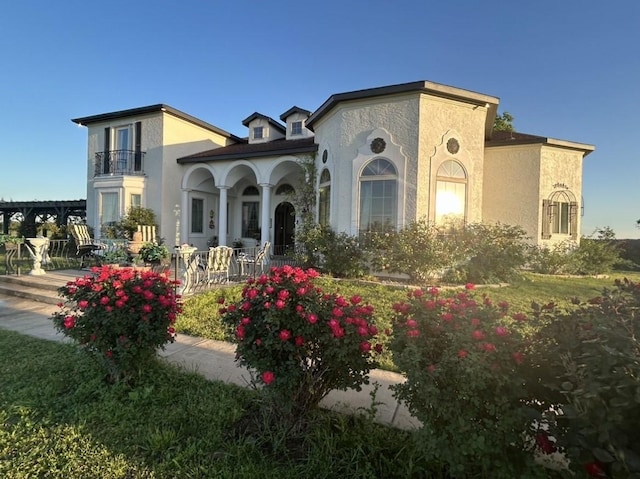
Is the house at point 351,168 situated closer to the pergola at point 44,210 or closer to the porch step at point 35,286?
the pergola at point 44,210

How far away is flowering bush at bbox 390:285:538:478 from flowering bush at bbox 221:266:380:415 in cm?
44

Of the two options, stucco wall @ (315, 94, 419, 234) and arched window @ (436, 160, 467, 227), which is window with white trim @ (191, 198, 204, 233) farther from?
arched window @ (436, 160, 467, 227)

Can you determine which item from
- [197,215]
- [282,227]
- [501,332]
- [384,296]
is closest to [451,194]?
[384,296]

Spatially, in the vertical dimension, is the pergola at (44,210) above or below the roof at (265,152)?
below

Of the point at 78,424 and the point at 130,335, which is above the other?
the point at 130,335

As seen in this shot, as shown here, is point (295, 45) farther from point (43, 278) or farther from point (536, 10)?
point (43, 278)

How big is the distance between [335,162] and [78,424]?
9.67 meters

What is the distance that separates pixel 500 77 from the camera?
12680mm

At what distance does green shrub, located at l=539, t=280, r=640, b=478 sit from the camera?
115 centimetres

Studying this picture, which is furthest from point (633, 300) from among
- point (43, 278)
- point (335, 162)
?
point (43, 278)

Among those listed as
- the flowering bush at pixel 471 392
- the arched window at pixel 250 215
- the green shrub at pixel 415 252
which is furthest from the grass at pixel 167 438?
the arched window at pixel 250 215

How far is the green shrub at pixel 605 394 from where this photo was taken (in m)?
1.15

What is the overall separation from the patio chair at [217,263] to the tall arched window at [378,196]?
448 centimetres

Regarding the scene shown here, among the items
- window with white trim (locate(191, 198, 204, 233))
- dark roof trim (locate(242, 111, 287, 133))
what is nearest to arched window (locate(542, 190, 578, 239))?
dark roof trim (locate(242, 111, 287, 133))
